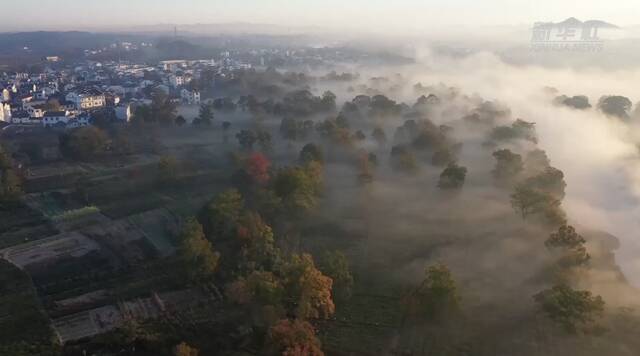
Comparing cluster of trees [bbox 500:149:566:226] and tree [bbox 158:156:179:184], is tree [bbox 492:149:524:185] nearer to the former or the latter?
cluster of trees [bbox 500:149:566:226]

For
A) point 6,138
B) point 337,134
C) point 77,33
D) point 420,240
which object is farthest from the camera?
point 77,33

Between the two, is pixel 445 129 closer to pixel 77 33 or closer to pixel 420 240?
pixel 420 240

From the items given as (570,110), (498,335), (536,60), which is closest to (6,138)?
(498,335)

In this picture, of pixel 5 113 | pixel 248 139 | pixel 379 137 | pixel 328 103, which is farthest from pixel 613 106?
pixel 5 113

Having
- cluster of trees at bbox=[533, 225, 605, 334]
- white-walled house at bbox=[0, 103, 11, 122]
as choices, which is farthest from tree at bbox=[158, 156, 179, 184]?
white-walled house at bbox=[0, 103, 11, 122]

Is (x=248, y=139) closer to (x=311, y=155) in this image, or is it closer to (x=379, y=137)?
(x=311, y=155)

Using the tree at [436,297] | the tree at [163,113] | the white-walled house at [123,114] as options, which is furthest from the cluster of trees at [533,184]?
the white-walled house at [123,114]
